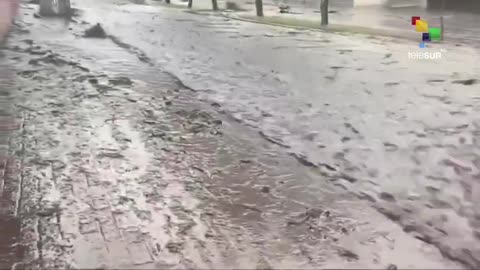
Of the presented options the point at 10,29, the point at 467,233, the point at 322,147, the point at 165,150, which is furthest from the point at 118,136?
the point at 10,29

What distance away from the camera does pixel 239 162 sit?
4004 millimetres

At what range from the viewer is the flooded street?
2.77 metres

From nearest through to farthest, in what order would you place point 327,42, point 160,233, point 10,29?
point 160,233 < point 327,42 < point 10,29

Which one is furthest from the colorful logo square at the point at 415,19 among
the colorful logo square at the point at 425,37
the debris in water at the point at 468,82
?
the debris in water at the point at 468,82

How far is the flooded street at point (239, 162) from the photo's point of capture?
2.77 m

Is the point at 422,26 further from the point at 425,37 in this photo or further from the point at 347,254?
the point at 347,254

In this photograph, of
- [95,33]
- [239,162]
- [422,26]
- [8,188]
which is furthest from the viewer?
[422,26]

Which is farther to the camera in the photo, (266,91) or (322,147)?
(266,91)

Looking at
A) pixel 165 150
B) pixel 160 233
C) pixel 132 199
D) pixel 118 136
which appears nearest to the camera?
pixel 160 233

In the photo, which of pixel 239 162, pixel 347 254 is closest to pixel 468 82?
pixel 239 162

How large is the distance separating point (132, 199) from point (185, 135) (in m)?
1.40

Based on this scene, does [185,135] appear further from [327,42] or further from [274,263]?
[327,42]

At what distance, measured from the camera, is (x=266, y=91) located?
19.9 feet

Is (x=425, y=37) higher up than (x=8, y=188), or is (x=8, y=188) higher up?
(x=425, y=37)
